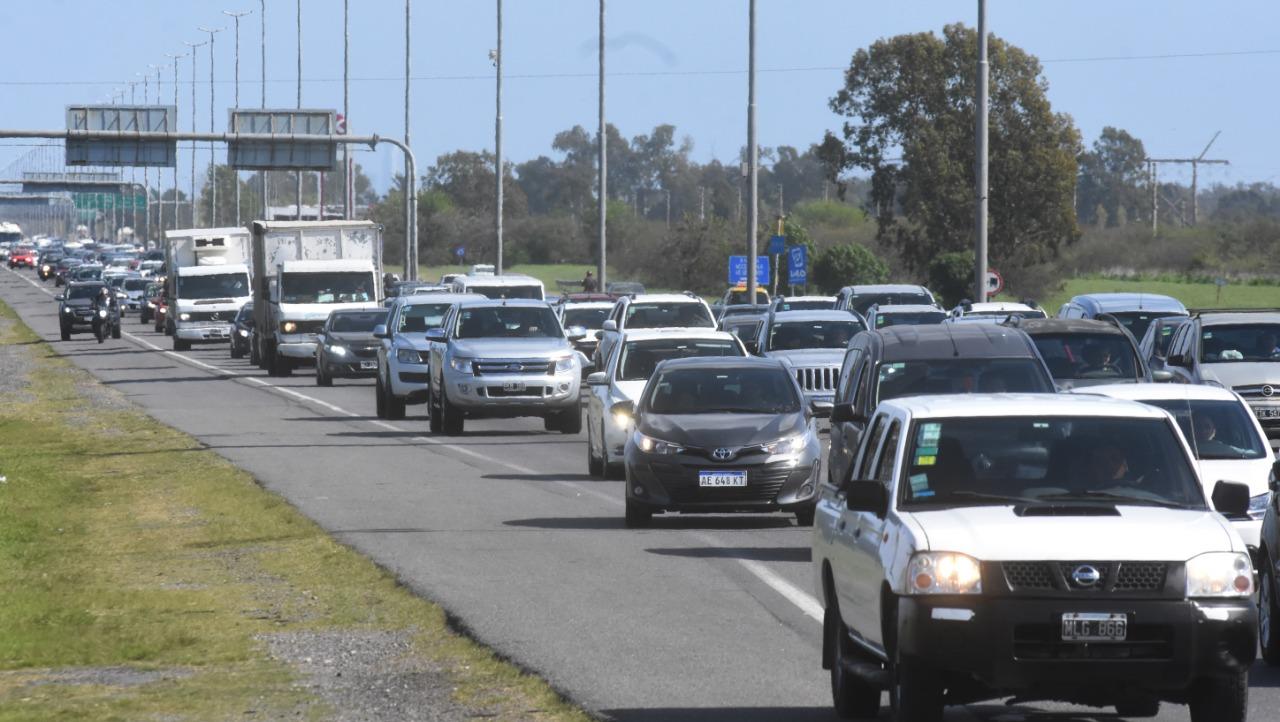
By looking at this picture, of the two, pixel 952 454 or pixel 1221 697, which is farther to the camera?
pixel 952 454

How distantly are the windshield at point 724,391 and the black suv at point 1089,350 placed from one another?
481cm

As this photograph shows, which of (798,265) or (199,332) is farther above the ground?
(798,265)

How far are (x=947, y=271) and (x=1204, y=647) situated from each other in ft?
249

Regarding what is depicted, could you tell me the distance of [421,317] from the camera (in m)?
39.0

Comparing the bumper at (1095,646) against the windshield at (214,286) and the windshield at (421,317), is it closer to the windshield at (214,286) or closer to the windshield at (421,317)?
the windshield at (421,317)

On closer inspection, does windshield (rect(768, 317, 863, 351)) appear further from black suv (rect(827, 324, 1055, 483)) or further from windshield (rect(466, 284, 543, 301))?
windshield (rect(466, 284, 543, 301))

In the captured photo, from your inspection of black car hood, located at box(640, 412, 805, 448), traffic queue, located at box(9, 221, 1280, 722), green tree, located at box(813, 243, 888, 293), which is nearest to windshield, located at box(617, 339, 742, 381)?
traffic queue, located at box(9, 221, 1280, 722)

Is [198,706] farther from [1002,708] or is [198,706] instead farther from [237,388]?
[237,388]

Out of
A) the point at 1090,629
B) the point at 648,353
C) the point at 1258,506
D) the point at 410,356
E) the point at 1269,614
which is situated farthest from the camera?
the point at 410,356

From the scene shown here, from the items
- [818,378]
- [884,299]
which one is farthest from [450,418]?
[884,299]

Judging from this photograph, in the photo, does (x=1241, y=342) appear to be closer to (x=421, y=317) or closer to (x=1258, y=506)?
(x=1258, y=506)

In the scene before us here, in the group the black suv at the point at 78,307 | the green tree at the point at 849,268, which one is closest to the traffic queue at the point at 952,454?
the black suv at the point at 78,307

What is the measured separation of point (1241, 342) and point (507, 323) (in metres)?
10.6

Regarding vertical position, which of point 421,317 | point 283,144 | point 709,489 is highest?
point 283,144
